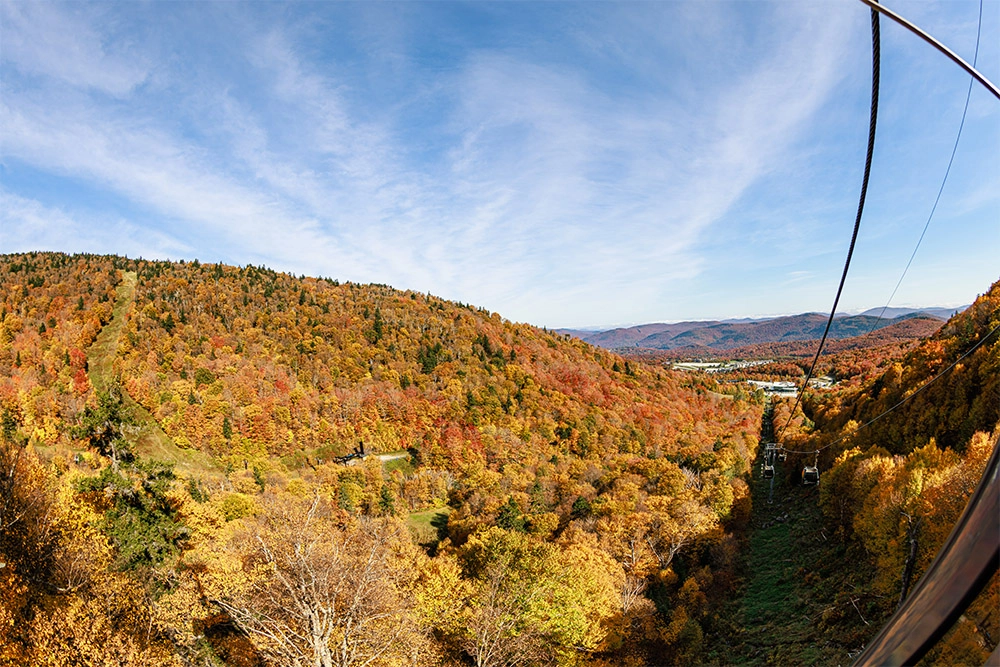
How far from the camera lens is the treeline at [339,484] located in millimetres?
17453

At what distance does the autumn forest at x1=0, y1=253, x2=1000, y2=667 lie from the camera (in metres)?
17.4

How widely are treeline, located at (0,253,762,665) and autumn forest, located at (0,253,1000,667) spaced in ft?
0.80

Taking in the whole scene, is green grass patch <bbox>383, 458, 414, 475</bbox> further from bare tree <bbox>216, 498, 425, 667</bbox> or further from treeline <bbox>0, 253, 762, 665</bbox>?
bare tree <bbox>216, 498, 425, 667</bbox>

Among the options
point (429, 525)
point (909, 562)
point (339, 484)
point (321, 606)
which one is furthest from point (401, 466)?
point (909, 562)

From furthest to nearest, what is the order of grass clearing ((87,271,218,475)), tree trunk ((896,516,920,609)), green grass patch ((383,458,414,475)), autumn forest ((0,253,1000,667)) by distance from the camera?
green grass patch ((383,458,414,475)), grass clearing ((87,271,218,475)), autumn forest ((0,253,1000,667)), tree trunk ((896,516,920,609))

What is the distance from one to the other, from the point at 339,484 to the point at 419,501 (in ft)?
33.9

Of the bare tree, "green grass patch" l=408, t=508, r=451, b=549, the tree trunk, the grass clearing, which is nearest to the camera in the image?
the bare tree

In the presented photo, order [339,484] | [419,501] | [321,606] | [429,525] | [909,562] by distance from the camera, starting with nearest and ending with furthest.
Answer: [321,606]
[909,562]
[429,525]
[339,484]
[419,501]

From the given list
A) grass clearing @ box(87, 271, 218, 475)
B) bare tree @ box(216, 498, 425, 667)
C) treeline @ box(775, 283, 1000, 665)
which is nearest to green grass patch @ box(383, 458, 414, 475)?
grass clearing @ box(87, 271, 218, 475)

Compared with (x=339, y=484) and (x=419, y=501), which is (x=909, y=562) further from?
(x=339, y=484)

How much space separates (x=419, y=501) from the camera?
56625 millimetres

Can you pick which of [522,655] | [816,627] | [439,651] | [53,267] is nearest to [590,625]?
[522,655]

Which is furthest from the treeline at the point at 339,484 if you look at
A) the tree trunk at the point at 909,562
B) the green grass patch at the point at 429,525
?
the tree trunk at the point at 909,562

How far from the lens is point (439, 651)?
65.7 feet
